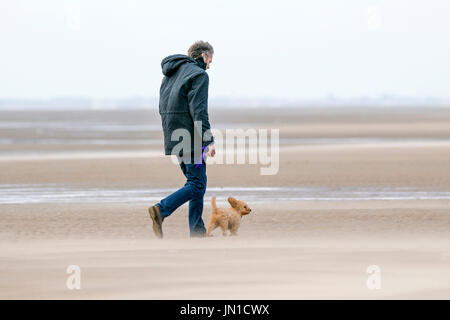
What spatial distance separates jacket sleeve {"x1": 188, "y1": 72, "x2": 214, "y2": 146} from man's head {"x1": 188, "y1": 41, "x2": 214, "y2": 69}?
1.20 ft

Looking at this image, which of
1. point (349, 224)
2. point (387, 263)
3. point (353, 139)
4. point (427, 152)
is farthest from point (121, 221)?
point (353, 139)

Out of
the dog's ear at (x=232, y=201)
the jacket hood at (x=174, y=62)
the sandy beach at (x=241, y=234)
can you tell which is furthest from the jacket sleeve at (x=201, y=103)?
the sandy beach at (x=241, y=234)

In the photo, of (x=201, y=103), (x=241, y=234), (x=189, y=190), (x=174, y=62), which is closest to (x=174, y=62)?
(x=174, y=62)

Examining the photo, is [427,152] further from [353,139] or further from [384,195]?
[384,195]

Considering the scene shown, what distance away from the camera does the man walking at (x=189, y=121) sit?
26.0 ft

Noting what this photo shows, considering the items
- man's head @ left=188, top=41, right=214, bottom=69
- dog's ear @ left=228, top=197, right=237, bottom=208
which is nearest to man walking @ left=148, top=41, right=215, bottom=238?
man's head @ left=188, top=41, right=214, bottom=69

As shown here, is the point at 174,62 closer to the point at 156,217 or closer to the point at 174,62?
the point at 174,62

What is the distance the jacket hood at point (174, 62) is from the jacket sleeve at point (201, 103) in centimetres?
29

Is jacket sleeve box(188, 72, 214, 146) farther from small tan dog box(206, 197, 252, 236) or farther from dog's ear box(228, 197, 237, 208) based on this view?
dog's ear box(228, 197, 237, 208)

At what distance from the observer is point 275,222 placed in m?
9.73

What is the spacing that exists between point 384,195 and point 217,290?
23.7 feet

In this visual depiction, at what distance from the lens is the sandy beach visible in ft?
19.6

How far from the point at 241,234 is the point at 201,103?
5.05ft

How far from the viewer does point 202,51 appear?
8.30 meters
